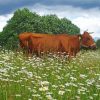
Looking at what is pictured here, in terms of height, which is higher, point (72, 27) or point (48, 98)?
point (72, 27)

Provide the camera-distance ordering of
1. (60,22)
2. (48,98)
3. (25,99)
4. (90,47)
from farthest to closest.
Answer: (60,22) < (90,47) < (25,99) < (48,98)

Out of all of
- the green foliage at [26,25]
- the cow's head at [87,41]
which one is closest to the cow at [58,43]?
the cow's head at [87,41]

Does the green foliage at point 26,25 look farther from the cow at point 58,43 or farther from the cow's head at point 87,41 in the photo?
the cow's head at point 87,41

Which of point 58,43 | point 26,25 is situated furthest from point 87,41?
point 26,25

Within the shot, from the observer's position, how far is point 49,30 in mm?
26094

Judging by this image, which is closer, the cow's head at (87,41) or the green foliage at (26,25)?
the cow's head at (87,41)

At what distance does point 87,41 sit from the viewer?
18422 millimetres

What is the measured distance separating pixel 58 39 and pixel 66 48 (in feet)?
2.09

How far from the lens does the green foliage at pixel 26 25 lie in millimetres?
25519

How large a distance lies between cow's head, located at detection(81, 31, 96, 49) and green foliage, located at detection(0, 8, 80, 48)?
720 centimetres

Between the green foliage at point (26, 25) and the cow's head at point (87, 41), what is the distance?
7199mm

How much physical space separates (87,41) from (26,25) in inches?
309

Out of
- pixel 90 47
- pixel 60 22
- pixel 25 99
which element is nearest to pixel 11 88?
pixel 25 99

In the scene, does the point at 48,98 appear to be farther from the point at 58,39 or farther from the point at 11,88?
the point at 58,39
